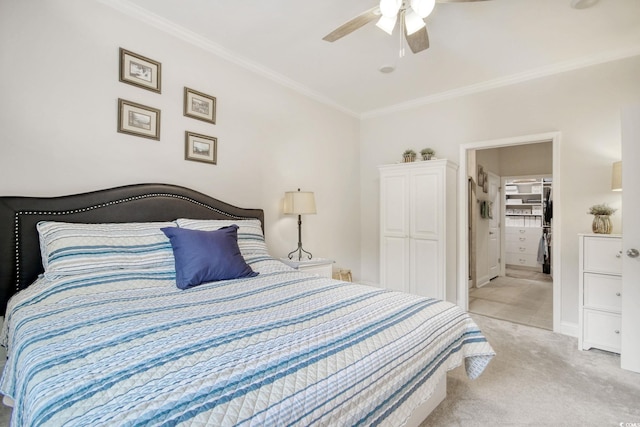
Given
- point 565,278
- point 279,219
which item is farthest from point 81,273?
point 565,278

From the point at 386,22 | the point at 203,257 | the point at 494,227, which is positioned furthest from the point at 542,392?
the point at 494,227

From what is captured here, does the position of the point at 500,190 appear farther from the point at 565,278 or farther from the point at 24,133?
the point at 24,133

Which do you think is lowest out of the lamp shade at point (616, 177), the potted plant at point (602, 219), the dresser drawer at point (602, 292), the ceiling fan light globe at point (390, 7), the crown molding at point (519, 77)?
the dresser drawer at point (602, 292)

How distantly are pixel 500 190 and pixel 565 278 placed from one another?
3.38m

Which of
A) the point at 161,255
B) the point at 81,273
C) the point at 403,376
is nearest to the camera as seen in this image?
the point at 403,376

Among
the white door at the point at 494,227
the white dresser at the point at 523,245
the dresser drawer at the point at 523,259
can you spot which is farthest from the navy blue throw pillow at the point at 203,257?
the dresser drawer at the point at 523,259

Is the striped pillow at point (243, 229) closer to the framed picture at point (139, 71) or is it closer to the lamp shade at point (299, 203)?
the lamp shade at point (299, 203)

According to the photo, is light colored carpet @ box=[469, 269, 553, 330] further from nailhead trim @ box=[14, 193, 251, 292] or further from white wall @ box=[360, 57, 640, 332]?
nailhead trim @ box=[14, 193, 251, 292]

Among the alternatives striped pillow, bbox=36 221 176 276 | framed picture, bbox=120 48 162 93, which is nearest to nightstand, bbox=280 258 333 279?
striped pillow, bbox=36 221 176 276

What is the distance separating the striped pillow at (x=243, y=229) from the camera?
2.31 m

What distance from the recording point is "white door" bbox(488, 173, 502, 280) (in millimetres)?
5621

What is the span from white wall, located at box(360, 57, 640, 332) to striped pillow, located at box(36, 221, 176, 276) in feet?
11.2

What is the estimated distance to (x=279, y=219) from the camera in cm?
350

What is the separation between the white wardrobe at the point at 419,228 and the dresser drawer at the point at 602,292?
1.24 metres
